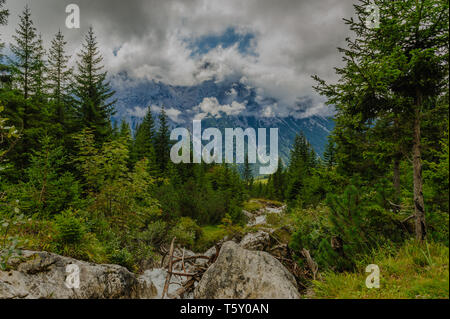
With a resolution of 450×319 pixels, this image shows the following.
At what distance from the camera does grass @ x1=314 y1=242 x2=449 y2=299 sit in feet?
6.84

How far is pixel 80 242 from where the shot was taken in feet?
16.6

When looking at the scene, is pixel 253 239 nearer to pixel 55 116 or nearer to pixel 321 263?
pixel 321 263

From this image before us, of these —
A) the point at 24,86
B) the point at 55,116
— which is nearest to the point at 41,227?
the point at 55,116

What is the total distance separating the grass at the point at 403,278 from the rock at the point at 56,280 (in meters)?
4.19

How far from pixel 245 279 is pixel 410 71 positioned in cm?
426

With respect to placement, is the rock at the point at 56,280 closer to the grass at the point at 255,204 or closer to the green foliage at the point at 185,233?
the green foliage at the point at 185,233

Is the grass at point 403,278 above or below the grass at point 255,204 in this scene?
above

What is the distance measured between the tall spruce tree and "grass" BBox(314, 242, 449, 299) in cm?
34

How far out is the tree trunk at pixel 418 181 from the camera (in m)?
2.78

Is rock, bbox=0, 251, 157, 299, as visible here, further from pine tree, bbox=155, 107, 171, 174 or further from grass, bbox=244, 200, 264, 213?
grass, bbox=244, 200, 264, 213


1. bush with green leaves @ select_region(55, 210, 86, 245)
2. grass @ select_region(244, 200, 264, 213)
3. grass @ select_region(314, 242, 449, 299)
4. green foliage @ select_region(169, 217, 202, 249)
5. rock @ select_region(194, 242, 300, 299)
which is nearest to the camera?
grass @ select_region(314, 242, 449, 299)

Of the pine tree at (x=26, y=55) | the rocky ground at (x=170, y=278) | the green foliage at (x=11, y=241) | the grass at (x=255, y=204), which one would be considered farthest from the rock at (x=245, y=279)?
the grass at (x=255, y=204)

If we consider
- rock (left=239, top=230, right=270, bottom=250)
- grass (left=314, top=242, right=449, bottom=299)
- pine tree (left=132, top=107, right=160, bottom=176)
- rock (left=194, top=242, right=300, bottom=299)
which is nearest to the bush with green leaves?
rock (left=194, top=242, right=300, bottom=299)
